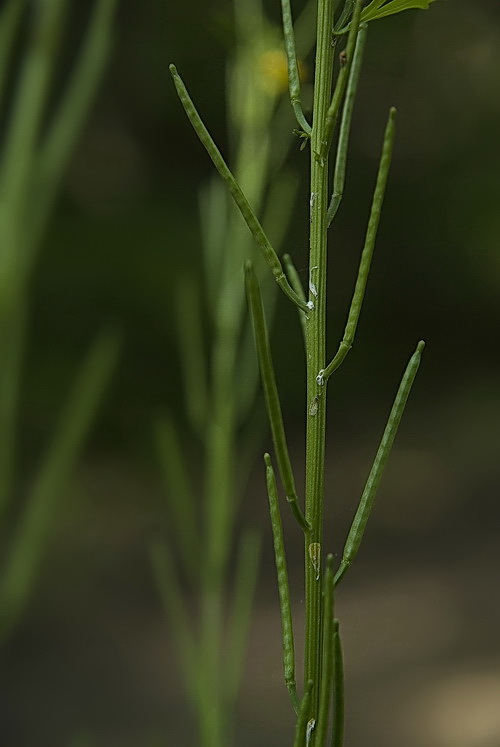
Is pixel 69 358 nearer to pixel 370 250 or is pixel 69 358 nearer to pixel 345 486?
pixel 345 486

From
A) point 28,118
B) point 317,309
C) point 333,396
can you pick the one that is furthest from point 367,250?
point 333,396

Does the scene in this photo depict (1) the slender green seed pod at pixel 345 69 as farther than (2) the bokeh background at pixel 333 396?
No

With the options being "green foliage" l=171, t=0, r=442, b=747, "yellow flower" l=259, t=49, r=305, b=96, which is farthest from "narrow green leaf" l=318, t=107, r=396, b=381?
"yellow flower" l=259, t=49, r=305, b=96

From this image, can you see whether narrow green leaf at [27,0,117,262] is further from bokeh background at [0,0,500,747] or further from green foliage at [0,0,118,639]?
bokeh background at [0,0,500,747]

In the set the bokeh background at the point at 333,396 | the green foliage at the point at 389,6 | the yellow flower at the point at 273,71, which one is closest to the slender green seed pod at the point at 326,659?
the green foliage at the point at 389,6

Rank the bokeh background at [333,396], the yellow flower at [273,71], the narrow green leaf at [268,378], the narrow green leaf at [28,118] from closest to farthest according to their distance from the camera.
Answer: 1. the narrow green leaf at [268,378]
2. the narrow green leaf at [28,118]
3. the yellow flower at [273,71]
4. the bokeh background at [333,396]

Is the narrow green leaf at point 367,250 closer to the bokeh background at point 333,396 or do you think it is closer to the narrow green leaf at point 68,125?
the narrow green leaf at point 68,125

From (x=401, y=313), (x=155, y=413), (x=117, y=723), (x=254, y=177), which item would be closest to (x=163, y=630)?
(x=117, y=723)
